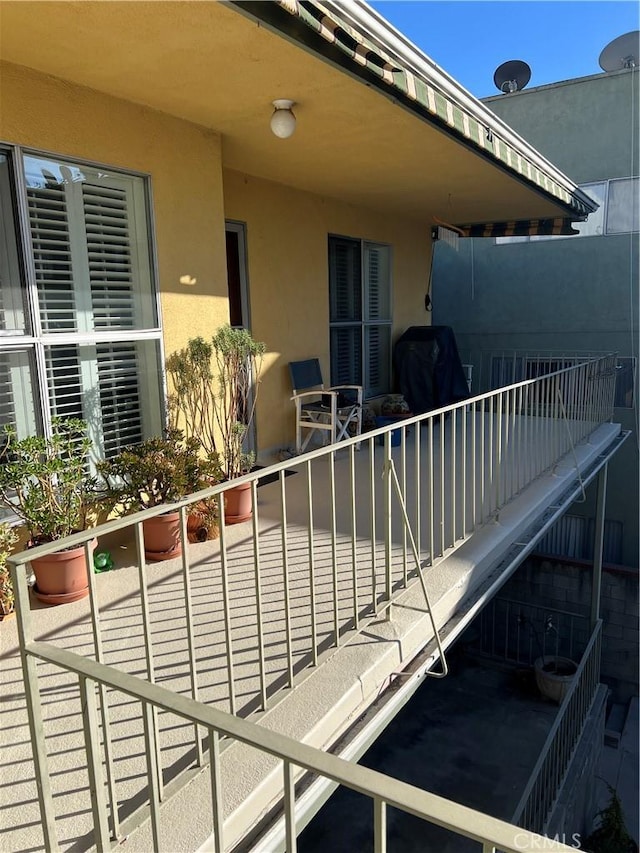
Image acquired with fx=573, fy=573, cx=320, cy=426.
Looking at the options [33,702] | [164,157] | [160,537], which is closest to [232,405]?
[160,537]

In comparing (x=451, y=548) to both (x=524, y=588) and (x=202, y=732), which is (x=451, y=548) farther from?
(x=524, y=588)

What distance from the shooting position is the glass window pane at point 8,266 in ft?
8.89

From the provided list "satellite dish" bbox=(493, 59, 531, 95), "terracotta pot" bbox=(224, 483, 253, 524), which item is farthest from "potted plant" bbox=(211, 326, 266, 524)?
"satellite dish" bbox=(493, 59, 531, 95)

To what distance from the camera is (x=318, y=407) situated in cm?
539

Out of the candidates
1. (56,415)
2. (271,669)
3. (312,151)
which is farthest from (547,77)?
(271,669)

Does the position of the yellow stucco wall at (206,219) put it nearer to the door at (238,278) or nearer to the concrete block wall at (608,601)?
the door at (238,278)

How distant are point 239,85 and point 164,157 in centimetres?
74

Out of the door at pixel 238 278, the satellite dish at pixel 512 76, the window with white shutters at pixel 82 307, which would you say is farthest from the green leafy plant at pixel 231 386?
the satellite dish at pixel 512 76

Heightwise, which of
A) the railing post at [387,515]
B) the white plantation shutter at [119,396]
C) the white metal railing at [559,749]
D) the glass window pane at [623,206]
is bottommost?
the white metal railing at [559,749]

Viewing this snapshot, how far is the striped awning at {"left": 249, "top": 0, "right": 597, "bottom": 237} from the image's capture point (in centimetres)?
215

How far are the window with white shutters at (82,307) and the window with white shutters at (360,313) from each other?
116 inches

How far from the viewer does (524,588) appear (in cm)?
865

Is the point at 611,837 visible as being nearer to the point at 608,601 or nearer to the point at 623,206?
the point at 608,601

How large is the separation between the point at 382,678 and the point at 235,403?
7.41 ft
